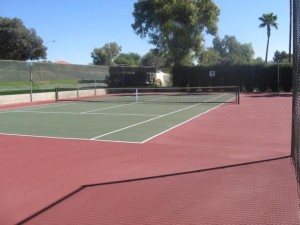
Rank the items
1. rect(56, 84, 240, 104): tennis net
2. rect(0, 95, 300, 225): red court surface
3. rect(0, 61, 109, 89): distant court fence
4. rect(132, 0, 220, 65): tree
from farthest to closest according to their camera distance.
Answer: rect(132, 0, 220, 65): tree < rect(56, 84, 240, 104): tennis net < rect(0, 61, 109, 89): distant court fence < rect(0, 95, 300, 225): red court surface

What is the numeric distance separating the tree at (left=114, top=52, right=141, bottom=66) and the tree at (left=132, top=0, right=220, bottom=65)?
171 ft

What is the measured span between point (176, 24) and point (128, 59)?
62.9m

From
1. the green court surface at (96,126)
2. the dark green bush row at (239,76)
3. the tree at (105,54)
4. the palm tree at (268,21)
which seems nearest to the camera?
the green court surface at (96,126)

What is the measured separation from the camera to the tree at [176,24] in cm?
3966

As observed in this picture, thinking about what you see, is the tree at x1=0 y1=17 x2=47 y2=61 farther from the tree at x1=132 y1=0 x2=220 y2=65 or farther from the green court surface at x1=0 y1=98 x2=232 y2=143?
the green court surface at x1=0 y1=98 x2=232 y2=143

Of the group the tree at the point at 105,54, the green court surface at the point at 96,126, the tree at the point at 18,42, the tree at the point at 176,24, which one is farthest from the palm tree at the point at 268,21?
the green court surface at the point at 96,126

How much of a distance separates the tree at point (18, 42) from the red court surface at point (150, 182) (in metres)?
47.7

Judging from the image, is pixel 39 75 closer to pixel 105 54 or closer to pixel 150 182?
pixel 150 182

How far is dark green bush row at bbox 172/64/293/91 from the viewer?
1449 inches

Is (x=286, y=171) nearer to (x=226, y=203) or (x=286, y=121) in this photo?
(x=226, y=203)

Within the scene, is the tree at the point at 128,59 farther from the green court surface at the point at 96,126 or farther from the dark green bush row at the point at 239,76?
the green court surface at the point at 96,126

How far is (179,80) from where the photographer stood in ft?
135

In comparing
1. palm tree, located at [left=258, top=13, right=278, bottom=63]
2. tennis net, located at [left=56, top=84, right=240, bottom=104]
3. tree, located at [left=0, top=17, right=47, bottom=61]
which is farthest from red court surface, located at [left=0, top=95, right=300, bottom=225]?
palm tree, located at [left=258, top=13, right=278, bottom=63]

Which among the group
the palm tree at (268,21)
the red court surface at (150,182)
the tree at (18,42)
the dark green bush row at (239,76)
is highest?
the palm tree at (268,21)
